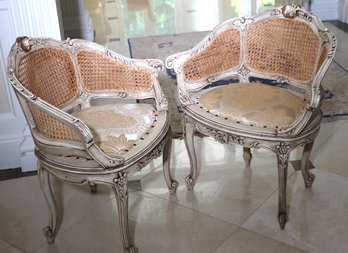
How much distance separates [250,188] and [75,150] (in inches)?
38.6

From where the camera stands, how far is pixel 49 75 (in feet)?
6.61

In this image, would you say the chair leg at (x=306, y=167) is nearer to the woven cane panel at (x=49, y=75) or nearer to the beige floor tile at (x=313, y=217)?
the beige floor tile at (x=313, y=217)

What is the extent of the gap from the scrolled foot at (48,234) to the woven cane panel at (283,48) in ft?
3.83

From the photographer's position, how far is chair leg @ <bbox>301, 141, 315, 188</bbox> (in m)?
2.21

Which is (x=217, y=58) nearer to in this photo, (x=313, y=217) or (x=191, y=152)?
(x=191, y=152)

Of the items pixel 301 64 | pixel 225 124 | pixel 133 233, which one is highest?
pixel 301 64

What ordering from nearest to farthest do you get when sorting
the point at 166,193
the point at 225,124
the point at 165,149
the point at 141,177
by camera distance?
the point at 225,124 < the point at 165,149 < the point at 166,193 < the point at 141,177

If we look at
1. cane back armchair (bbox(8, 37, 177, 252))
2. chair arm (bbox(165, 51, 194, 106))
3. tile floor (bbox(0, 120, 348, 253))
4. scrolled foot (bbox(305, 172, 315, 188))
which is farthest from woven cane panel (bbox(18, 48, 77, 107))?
scrolled foot (bbox(305, 172, 315, 188))

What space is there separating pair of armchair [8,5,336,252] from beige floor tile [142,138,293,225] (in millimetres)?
93

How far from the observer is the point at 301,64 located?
216cm

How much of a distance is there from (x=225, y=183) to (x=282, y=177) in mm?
501

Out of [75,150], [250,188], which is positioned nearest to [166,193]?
[250,188]

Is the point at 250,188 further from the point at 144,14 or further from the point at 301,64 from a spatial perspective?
the point at 144,14

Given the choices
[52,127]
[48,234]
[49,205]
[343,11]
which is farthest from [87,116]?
[343,11]
